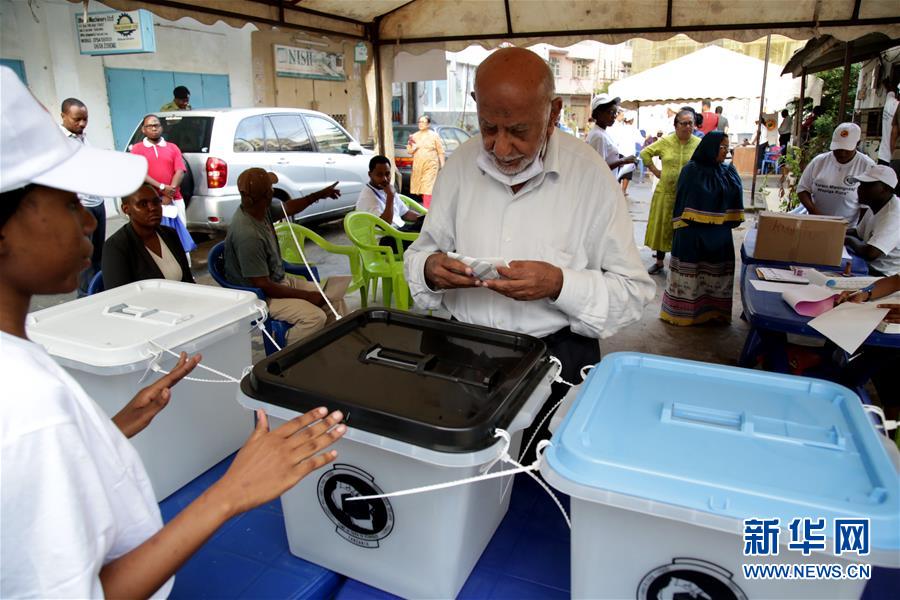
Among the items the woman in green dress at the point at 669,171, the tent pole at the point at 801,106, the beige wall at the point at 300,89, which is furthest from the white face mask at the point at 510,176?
the tent pole at the point at 801,106

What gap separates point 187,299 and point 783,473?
1650mm

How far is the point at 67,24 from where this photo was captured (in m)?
7.73

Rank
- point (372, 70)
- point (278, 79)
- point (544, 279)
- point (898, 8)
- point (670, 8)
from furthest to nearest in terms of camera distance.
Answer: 1. point (278, 79)
2. point (372, 70)
3. point (670, 8)
4. point (898, 8)
5. point (544, 279)

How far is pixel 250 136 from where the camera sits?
23.0 ft

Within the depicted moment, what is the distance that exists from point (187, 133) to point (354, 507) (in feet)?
21.8

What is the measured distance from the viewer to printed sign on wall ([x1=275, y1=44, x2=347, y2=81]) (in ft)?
36.1

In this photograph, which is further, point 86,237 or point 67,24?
point 67,24

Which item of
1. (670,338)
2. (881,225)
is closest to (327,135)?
(670,338)

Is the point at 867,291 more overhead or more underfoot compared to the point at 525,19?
more underfoot

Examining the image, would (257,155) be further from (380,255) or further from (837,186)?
(837,186)

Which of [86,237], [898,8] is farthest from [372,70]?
[86,237]

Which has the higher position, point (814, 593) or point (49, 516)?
point (49, 516)

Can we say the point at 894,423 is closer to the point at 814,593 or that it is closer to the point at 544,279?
the point at 814,593

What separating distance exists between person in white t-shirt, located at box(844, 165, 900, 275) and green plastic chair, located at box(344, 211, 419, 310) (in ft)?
9.83
